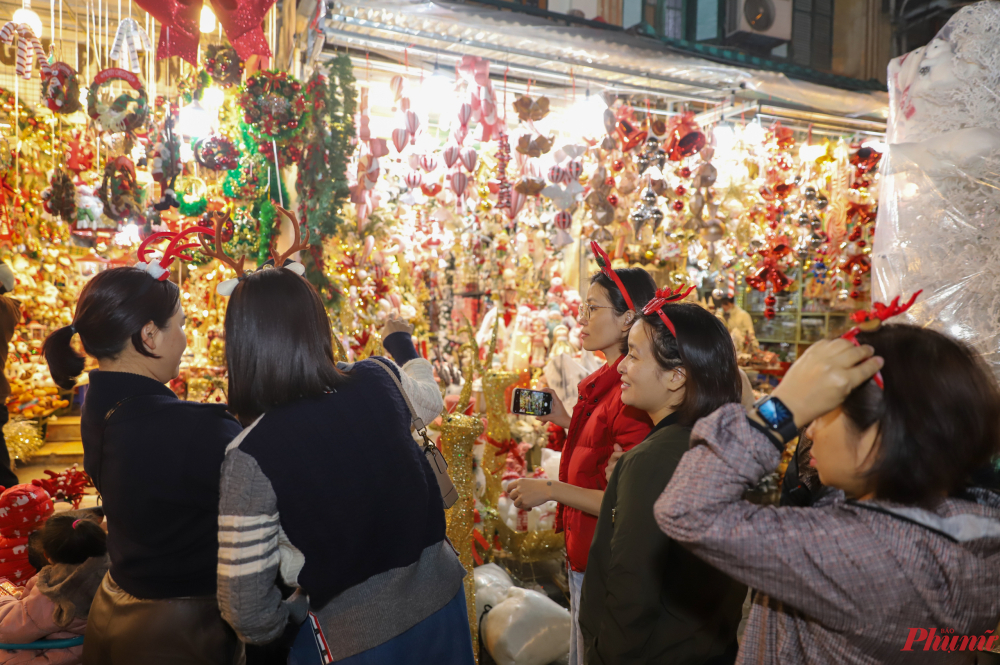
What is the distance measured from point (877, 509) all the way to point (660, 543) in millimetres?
434

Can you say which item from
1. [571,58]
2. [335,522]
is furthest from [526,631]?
[571,58]

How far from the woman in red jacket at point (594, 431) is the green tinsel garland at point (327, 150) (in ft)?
5.25

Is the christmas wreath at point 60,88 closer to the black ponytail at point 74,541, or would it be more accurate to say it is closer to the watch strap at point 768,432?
the black ponytail at point 74,541

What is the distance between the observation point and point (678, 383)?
133 cm

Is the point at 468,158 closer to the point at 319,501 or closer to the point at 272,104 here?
the point at 272,104

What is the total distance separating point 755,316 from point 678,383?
7363 mm

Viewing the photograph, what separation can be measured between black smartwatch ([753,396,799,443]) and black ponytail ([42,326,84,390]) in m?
1.46

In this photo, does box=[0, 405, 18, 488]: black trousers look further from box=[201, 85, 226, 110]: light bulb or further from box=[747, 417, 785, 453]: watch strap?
box=[747, 417, 785, 453]: watch strap

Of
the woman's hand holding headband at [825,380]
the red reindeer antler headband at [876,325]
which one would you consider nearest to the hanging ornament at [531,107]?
the red reindeer antler headband at [876,325]

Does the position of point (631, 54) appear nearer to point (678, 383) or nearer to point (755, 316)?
point (678, 383)

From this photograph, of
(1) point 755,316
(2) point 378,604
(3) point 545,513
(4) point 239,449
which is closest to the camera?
(4) point 239,449

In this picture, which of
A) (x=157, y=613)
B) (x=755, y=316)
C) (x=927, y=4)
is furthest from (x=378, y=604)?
(x=755, y=316)

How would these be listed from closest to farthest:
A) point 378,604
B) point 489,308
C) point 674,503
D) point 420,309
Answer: point 674,503, point 378,604, point 420,309, point 489,308

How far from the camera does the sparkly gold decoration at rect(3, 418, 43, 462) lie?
15.4 feet
